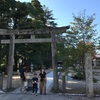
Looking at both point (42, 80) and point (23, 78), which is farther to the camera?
point (23, 78)

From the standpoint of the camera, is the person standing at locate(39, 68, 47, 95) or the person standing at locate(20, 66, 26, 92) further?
the person standing at locate(20, 66, 26, 92)

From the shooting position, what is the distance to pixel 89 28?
13.3 metres

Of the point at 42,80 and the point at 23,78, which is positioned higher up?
the point at 23,78

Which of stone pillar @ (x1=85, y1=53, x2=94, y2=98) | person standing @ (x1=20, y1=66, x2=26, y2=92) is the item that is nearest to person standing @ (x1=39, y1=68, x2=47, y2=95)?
person standing @ (x1=20, y1=66, x2=26, y2=92)

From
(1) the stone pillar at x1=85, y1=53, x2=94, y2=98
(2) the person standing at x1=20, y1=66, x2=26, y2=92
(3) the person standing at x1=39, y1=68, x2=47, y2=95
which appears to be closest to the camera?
(1) the stone pillar at x1=85, y1=53, x2=94, y2=98

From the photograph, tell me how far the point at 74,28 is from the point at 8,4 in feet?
39.6

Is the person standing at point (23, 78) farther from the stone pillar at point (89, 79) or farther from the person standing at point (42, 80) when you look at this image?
the stone pillar at point (89, 79)

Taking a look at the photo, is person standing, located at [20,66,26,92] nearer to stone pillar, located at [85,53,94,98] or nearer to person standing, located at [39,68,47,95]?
person standing, located at [39,68,47,95]

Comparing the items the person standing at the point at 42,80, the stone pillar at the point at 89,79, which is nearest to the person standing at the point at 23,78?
the person standing at the point at 42,80

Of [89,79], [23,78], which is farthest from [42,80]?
[89,79]

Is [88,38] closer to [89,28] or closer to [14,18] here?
[89,28]

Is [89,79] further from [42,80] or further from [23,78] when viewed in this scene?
[23,78]

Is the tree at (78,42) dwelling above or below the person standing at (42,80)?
above

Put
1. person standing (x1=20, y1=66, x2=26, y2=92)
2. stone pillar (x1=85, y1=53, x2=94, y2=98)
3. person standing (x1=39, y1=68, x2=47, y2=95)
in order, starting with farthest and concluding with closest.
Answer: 1. person standing (x1=20, y1=66, x2=26, y2=92)
2. person standing (x1=39, y1=68, x2=47, y2=95)
3. stone pillar (x1=85, y1=53, x2=94, y2=98)
